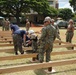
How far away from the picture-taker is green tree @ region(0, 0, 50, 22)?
48.9m

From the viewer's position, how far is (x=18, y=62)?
1005 cm

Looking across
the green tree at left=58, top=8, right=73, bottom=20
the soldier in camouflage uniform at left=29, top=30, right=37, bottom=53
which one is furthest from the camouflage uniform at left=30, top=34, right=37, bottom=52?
the green tree at left=58, top=8, right=73, bottom=20

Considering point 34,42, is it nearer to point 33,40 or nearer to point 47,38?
point 33,40

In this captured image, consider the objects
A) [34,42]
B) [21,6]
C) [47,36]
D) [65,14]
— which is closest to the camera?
[47,36]

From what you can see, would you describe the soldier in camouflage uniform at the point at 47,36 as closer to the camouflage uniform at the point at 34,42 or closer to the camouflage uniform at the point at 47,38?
the camouflage uniform at the point at 47,38

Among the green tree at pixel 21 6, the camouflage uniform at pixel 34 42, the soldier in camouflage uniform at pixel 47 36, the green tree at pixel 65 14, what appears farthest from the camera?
the green tree at pixel 65 14

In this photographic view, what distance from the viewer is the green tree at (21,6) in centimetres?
4889

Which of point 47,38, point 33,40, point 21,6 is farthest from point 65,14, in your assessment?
point 47,38

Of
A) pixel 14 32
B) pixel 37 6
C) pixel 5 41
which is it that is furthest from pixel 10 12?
pixel 14 32

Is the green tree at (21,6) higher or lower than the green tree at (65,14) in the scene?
higher

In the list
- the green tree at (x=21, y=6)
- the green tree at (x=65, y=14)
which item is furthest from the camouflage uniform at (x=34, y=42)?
the green tree at (x=65, y=14)

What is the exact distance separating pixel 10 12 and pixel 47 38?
145 ft

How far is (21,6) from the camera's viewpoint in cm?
5081

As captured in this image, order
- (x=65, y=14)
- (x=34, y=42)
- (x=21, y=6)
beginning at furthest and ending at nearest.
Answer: (x=65, y=14) → (x=21, y=6) → (x=34, y=42)
